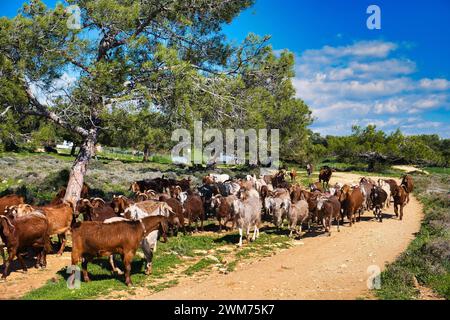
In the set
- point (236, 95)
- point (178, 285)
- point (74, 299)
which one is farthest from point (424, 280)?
point (236, 95)

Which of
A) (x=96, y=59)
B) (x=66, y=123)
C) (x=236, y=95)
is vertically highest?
(x=96, y=59)

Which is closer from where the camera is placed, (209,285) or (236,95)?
(209,285)

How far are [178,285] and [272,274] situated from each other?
2.62 meters

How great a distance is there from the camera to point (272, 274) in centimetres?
1105

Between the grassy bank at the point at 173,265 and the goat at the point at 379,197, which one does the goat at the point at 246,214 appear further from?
the goat at the point at 379,197

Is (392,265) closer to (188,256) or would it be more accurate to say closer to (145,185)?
(188,256)

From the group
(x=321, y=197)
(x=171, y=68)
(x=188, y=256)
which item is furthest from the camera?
(x=321, y=197)

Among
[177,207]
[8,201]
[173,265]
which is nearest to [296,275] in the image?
[173,265]

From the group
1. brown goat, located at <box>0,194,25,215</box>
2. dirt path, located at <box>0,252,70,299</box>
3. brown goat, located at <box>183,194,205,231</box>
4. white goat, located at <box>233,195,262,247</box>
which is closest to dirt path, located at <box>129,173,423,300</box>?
white goat, located at <box>233,195,262,247</box>

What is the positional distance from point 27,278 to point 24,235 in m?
1.12

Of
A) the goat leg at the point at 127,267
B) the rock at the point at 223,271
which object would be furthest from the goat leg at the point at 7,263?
the rock at the point at 223,271

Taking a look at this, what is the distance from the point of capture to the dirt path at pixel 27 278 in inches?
373

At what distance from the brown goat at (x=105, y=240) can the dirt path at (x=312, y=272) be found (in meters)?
1.20

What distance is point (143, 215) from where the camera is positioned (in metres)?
13.5
